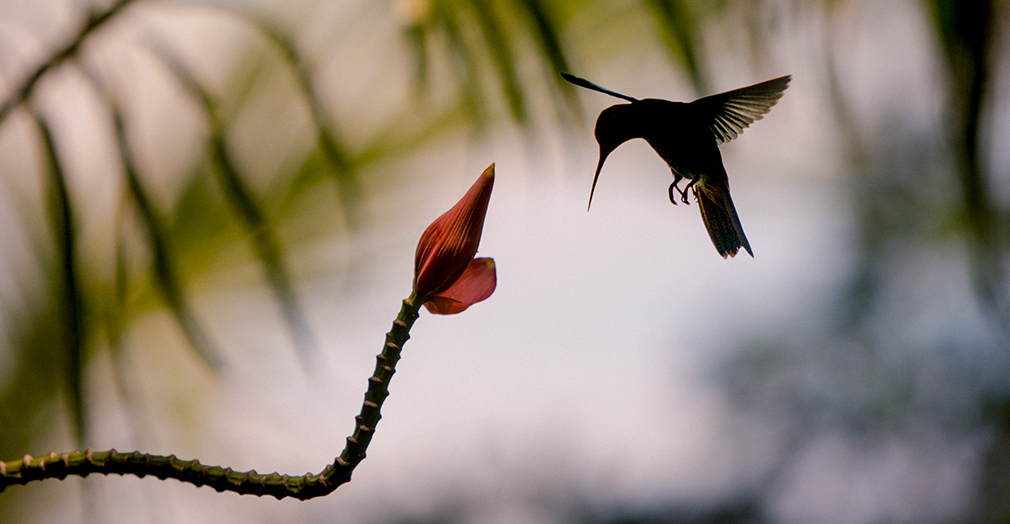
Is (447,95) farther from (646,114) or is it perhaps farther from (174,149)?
(646,114)

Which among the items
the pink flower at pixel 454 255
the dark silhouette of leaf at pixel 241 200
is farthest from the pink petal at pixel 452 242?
the dark silhouette of leaf at pixel 241 200

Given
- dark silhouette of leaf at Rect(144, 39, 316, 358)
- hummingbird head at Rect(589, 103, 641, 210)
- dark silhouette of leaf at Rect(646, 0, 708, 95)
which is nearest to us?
hummingbird head at Rect(589, 103, 641, 210)

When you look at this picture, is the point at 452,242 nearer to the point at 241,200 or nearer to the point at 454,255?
the point at 454,255

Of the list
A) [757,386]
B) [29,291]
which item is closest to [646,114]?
[29,291]

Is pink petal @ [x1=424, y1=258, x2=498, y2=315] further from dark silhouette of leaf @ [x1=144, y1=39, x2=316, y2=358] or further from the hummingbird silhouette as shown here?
dark silhouette of leaf @ [x1=144, y1=39, x2=316, y2=358]

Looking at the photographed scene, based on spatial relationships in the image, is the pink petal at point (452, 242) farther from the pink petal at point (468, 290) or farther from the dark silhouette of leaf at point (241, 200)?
the dark silhouette of leaf at point (241, 200)

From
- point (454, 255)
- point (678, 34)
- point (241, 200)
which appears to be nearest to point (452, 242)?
point (454, 255)

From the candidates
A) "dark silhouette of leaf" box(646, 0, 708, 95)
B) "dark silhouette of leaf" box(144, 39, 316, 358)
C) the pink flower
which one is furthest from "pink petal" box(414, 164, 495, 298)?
"dark silhouette of leaf" box(144, 39, 316, 358)
